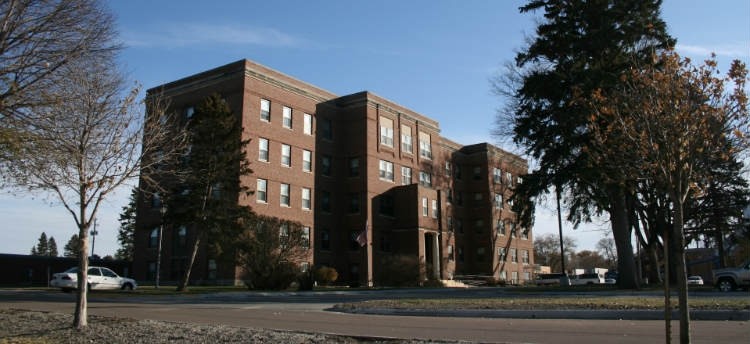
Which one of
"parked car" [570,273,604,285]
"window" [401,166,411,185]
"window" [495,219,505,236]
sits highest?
"window" [401,166,411,185]

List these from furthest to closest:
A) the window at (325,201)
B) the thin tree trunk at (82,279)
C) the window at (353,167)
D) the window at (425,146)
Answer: the window at (425,146)
the window at (353,167)
the window at (325,201)
the thin tree trunk at (82,279)

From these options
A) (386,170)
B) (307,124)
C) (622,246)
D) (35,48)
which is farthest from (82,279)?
(386,170)

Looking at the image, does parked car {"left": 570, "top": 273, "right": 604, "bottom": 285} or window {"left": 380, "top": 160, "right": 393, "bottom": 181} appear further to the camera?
parked car {"left": 570, "top": 273, "right": 604, "bottom": 285}

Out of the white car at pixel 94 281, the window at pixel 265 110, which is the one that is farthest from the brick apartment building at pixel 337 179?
the white car at pixel 94 281

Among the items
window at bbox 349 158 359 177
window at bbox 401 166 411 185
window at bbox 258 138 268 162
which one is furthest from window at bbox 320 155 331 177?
window at bbox 401 166 411 185

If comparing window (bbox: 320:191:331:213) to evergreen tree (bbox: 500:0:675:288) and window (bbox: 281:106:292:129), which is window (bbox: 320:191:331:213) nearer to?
window (bbox: 281:106:292:129)

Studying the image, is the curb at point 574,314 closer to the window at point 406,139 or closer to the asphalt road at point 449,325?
the asphalt road at point 449,325

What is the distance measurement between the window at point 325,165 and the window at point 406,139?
7449 mm

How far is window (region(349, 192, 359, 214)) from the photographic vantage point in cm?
4953

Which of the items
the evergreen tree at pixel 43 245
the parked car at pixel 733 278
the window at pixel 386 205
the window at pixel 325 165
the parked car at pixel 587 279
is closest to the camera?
the parked car at pixel 733 278

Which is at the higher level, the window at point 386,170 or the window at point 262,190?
the window at point 386,170

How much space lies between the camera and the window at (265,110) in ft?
144

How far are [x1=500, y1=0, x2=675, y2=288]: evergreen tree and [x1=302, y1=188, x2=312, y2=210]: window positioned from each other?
1792 centimetres

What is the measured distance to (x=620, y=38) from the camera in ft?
101
